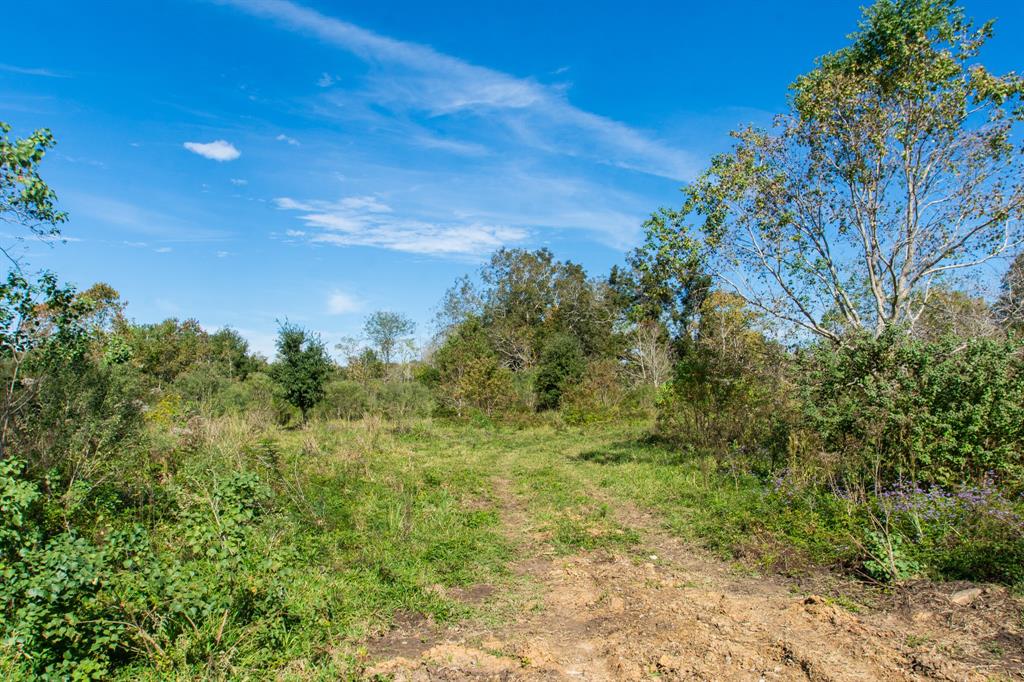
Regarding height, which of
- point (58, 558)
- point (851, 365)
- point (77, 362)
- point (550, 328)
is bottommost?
point (58, 558)

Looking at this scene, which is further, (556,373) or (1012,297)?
(556,373)

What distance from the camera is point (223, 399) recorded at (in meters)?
18.5

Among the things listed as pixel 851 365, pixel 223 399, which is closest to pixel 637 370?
pixel 223 399

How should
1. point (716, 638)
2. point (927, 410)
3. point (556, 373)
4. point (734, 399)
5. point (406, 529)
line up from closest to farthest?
1. point (716, 638)
2. point (927, 410)
3. point (406, 529)
4. point (734, 399)
5. point (556, 373)

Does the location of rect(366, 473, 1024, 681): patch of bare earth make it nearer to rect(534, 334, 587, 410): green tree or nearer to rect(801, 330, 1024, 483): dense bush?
rect(801, 330, 1024, 483): dense bush

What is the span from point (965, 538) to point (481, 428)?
1476 cm

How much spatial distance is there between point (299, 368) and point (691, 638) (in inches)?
652

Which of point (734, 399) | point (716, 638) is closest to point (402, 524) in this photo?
point (716, 638)

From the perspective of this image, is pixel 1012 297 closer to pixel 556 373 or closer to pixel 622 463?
pixel 622 463

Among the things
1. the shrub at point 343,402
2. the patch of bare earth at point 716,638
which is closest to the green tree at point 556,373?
the shrub at point 343,402

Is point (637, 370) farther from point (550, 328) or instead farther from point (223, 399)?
point (223, 399)

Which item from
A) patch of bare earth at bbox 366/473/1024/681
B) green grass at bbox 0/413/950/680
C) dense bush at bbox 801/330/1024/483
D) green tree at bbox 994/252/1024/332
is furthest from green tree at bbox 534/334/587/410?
patch of bare earth at bbox 366/473/1024/681

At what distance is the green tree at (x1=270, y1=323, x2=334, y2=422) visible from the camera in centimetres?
1839

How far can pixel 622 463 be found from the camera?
36.9ft
